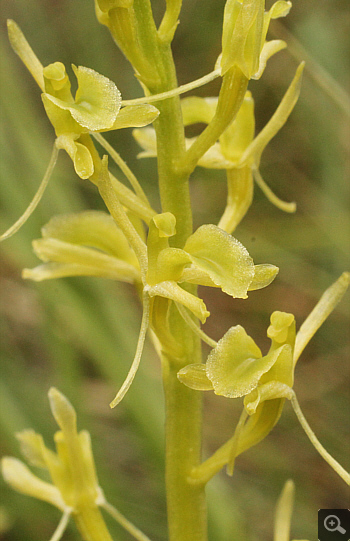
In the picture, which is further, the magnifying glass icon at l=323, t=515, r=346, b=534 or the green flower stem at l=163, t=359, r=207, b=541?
the magnifying glass icon at l=323, t=515, r=346, b=534

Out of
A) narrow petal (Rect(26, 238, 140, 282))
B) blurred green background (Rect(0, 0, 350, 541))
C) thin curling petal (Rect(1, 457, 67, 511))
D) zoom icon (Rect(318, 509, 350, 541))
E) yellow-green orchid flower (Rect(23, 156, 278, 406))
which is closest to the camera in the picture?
yellow-green orchid flower (Rect(23, 156, 278, 406))

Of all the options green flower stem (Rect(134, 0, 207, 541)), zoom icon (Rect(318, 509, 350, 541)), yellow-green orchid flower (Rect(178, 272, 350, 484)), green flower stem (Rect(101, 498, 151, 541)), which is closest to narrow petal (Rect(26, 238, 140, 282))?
green flower stem (Rect(134, 0, 207, 541))

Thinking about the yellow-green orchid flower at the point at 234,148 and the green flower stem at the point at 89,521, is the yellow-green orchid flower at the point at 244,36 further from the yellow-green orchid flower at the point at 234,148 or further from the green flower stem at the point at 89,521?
the green flower stem at the point at 89,521

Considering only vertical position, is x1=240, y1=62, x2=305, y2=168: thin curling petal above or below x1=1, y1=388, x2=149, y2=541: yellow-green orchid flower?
above

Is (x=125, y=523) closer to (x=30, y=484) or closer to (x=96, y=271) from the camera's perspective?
(x=30, y=484)

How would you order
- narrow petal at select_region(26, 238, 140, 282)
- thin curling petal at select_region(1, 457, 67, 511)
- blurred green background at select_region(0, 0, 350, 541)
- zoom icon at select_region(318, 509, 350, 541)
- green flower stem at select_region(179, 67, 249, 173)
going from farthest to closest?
blurred green background at select_region(0, 0, 350, 541) < zoom icon at select_region(318, 509, 350, 541) < thin curling petal at select_region(1, 457, 67, 511) < narrow petal at select_region(26, 238, 140, 282) < green flower stem at select_region(179, 67, 249, 173)

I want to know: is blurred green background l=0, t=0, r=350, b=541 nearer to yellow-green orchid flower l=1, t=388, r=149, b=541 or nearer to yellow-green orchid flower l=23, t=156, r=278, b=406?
yellow-green orchid flower l=1, t=388, r=149, b=541

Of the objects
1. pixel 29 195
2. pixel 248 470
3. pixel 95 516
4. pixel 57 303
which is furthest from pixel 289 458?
pixel 95 516

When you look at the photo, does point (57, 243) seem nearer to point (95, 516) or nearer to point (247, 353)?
point (247, 353)
